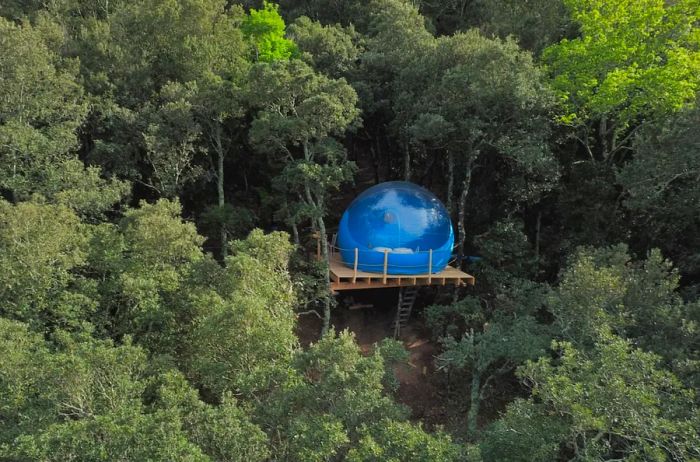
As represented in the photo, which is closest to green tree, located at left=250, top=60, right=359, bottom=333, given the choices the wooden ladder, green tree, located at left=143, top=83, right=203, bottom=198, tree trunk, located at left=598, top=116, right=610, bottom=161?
green tree, located at left=143, top=83, right=203, bottom=198

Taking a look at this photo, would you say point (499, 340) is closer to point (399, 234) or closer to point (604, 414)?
point (604, 414)

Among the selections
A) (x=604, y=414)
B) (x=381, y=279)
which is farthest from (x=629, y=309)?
(x=381, y=279)

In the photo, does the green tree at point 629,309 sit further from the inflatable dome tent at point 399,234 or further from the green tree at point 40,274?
the green tree at point 40,274

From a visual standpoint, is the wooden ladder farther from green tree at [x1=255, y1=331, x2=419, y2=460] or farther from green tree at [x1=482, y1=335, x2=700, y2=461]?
green tree at [x1=255, y1=331, x2=419, y2=460]

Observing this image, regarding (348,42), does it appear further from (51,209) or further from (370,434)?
(370,434)

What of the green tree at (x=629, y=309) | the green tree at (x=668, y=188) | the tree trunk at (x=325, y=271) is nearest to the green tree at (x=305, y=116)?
the tree trunk at (x=325, y=271)

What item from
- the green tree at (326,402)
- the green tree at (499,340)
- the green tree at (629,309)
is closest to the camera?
the green tree at (326,402)
